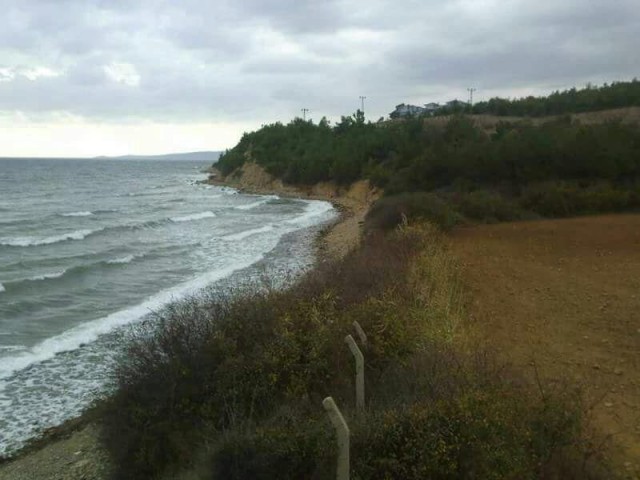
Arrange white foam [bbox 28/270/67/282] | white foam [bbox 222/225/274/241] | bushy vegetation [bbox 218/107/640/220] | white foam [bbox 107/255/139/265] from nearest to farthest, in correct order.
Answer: white foam [bbox 28/270/67/282] < white foam [bbox 107/255/139/265] < bushy vegetation [bbox 218/107/640/220] < white foam [bbox 222/225/274/241]

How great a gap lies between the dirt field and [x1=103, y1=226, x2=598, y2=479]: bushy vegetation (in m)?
1.01

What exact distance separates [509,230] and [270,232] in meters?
15.1

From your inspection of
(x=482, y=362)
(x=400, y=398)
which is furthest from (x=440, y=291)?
(x=400, y=398)

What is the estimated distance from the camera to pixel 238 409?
6.18 meters

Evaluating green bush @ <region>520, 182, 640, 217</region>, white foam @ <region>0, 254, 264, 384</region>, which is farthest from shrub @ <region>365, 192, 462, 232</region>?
white foam @ <region>0, 254, 264, 384</region>

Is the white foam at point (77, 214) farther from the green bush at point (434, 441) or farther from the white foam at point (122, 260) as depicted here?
the green bush at point (434, 441)

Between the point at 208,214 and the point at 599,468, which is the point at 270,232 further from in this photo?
the point at 599,468

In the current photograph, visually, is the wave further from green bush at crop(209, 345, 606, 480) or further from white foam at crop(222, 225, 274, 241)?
green bush at crop(209, 345, 606, 480)

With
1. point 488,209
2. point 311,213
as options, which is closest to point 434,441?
point 488,209

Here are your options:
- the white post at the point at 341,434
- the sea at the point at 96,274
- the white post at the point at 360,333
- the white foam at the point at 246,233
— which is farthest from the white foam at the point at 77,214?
the white post at the point at 341,434

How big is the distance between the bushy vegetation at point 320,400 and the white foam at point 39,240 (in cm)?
2272

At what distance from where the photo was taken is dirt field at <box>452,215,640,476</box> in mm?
7234

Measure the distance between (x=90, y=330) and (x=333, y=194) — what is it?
141 ft

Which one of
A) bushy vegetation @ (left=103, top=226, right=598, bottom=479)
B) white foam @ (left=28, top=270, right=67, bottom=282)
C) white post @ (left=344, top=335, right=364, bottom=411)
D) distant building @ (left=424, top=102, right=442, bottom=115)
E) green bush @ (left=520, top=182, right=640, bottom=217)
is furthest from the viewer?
distant building @ (left=424, top=102, right=442, bottom=115)
